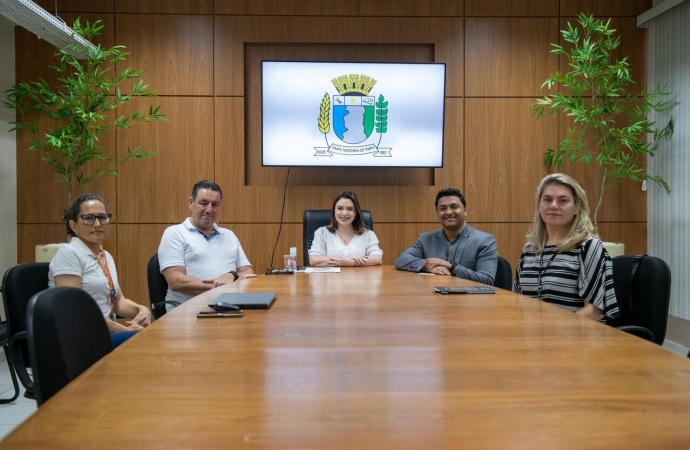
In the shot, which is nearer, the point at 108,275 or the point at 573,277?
the point at 573,277

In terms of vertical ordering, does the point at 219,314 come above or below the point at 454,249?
below

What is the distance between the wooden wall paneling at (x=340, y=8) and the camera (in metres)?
5.48

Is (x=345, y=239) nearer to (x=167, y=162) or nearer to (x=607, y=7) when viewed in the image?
(x=167, y=162)

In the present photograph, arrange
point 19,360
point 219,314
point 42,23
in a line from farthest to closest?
point 42,23, point 19,360, point 219,314

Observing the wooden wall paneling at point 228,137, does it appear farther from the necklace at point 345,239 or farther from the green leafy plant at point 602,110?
the green leafy plant at point 602,110

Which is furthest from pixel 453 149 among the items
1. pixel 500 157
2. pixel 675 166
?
pixel 675 166

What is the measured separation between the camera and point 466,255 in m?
3.99

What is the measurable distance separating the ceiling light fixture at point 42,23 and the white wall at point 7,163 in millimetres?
659

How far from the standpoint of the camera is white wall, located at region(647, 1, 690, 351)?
16.5 feet

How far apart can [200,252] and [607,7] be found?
4.55m

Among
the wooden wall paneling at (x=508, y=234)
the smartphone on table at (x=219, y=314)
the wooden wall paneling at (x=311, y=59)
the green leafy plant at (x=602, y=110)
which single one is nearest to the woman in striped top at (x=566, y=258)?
the smartphone on table at (x=219, y=314)

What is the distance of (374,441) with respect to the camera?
86cm

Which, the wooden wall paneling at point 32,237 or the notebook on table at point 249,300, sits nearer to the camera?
the notebook on table at point 249,300

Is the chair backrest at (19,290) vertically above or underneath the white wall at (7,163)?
underneath
